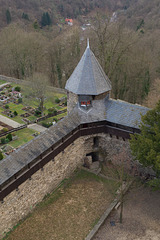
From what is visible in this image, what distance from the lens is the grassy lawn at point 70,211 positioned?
16406mm

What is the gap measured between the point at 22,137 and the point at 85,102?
10.9m

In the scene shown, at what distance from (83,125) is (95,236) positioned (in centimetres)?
869

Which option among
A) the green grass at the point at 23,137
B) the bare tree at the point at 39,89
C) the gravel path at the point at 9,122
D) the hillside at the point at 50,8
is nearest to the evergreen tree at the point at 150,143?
the green grass at the point at 23,137

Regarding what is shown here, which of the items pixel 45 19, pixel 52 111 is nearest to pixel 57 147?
pixel 52 111

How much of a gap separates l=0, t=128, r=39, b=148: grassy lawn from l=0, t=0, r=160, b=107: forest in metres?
14.3

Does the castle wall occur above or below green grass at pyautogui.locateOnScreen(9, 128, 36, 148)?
above

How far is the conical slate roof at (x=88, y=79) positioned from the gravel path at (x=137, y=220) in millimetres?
8965

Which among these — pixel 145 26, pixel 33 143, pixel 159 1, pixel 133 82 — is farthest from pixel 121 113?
pixel 159 1

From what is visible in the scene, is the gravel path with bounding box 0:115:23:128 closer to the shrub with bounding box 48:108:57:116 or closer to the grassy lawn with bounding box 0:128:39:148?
the grassy lawn with bounding box 0:128:39:148

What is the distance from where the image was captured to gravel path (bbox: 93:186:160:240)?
16.4m

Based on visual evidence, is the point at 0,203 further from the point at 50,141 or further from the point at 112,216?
the point at 112,216

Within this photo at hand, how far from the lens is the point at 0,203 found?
49.2 feet

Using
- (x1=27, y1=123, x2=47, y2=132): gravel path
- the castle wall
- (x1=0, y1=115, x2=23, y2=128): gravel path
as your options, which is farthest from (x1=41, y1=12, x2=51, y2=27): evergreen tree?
the castle wall

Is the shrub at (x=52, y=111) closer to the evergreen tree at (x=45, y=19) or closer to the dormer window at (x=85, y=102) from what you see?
the dormer window at (x=85, y=102)
